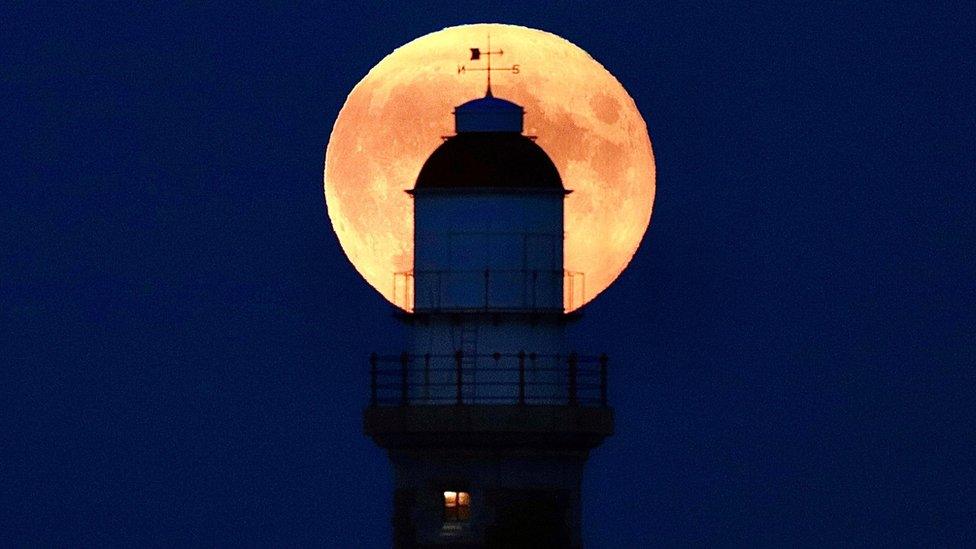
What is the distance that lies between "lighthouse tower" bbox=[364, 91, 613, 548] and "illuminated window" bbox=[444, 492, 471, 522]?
0.03 m

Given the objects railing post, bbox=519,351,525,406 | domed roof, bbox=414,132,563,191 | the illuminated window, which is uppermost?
domed roof, bbox=414,132,563,191

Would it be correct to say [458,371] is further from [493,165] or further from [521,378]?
[493,165]

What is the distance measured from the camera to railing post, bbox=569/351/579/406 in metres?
180

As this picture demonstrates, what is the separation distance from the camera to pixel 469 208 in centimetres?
18000

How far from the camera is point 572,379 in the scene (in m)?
180

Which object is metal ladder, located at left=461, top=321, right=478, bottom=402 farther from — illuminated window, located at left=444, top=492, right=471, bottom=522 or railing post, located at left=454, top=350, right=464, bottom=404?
illuminated window, located at left=444, top=492, right=471, bottom=522

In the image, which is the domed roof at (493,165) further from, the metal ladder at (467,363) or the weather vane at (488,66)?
the metal ladder at (467,363)

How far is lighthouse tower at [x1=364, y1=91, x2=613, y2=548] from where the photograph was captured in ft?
590

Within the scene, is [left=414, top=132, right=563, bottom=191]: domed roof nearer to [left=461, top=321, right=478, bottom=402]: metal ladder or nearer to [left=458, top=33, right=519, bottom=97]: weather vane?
[left=458, top=33, right=519, bottom=97]: weather vane

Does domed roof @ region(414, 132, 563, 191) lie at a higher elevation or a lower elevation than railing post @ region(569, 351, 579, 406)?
higher

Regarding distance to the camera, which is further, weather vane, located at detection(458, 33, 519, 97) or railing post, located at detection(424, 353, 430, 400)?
railing post, located at detection(424, 353, 430, 400)

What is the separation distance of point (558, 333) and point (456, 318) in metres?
2.34

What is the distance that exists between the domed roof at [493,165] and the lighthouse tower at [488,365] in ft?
0.07

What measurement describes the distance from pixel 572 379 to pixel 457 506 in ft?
12.5
